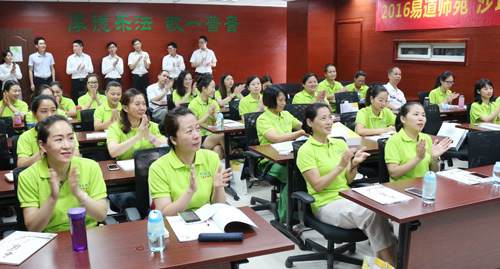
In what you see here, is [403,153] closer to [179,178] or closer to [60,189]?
[179,178]

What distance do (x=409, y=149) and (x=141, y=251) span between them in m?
2.13

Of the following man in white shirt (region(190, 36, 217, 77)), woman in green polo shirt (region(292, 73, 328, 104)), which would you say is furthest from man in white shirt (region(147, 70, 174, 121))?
man in white shirt (region(190, 36, 217, 77))

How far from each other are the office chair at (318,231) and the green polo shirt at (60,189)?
1.30 meters

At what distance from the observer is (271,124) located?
14.0 feet

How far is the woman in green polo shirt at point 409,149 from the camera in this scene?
3.13m

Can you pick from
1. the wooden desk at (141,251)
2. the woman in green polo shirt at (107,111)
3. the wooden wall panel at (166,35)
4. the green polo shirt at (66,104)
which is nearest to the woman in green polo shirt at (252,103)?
the woman in green polo shirt at (107,111)

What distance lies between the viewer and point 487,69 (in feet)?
22.7

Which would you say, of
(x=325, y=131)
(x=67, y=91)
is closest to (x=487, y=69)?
(x=325, y=131)

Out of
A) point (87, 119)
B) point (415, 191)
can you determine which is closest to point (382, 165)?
point (415, 191)

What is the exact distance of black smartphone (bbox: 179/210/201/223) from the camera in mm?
2209

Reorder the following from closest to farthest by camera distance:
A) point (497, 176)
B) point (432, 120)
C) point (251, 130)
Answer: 1. point (497, 176)
2. point (251, 130)
3. point (432, 120)

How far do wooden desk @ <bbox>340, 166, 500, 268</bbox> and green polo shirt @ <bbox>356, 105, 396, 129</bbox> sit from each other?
164 centimetres

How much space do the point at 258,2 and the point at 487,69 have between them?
5.76 m

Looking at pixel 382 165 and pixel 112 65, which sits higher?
pixel 112 65
